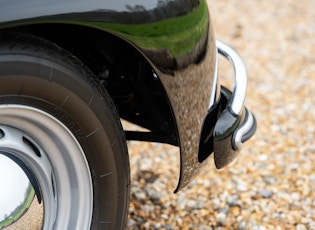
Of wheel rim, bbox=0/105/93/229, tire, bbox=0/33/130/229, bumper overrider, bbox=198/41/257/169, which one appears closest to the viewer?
tire, bbox=0/33/130/229

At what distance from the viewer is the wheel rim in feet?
6.96

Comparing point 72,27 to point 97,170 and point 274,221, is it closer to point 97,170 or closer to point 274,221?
point 97,170

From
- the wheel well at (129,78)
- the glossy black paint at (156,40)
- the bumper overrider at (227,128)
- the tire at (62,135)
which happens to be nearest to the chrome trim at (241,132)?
the bumper overrider at (227,128)

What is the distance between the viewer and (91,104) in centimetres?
218

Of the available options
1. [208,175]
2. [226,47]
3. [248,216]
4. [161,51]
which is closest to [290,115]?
[208,175]

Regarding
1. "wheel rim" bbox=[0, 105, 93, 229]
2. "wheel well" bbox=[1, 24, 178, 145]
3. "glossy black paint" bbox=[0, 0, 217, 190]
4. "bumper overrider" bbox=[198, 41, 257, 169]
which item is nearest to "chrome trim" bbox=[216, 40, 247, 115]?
"bumper overrider" bbox=[198, 41, 257, 169]

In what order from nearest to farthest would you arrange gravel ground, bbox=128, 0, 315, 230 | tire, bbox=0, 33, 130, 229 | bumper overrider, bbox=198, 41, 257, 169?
tire, bbox=0, 33, 130, 229, bumper overrider, bbox=198, 41, 257, 169, gravel ground, bbox=128, 0, 315, 230

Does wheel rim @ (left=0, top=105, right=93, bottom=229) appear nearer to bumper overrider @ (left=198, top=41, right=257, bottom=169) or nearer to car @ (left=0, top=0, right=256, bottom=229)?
car @ (left=0, top=0, right=256, bottom=229)

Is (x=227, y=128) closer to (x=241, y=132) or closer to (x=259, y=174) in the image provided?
(x=241, y=132)

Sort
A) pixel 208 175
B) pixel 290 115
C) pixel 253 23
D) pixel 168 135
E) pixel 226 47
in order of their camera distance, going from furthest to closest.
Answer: pixel 253 23
pixel 290 115
pixel 208 175
pixel 226 47
pixel 168 135

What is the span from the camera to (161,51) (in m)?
2.29

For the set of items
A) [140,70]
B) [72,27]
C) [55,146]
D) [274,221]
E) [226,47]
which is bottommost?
[274,221]

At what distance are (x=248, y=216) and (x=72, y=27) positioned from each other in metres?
1.44

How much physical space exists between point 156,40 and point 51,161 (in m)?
0.57
